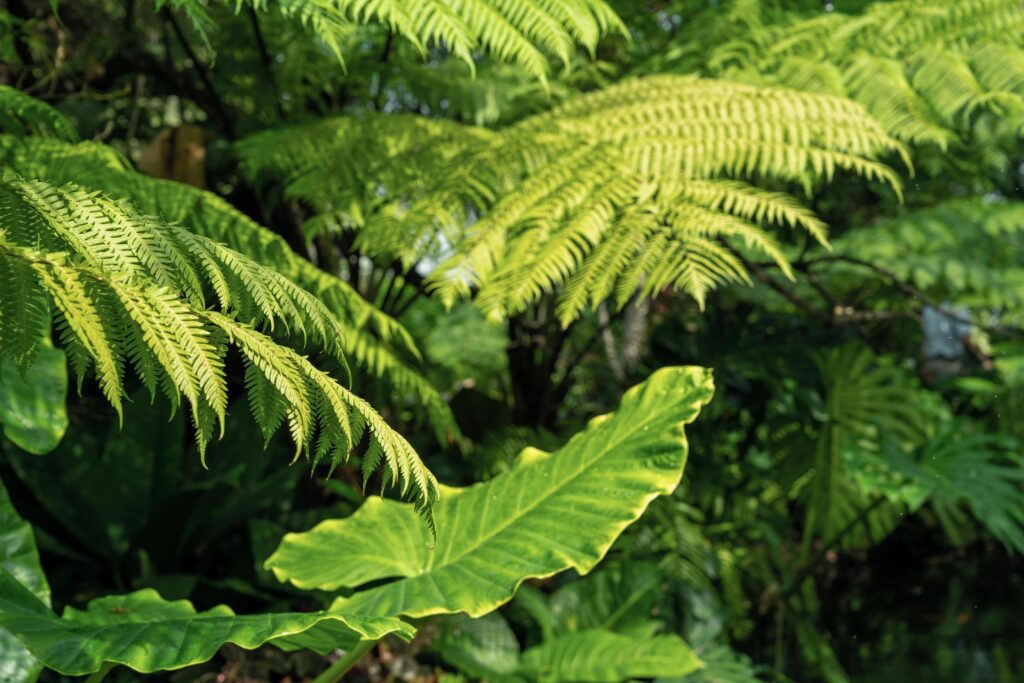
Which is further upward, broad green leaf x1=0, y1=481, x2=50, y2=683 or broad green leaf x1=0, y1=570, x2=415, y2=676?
broad green leaf x1=0, y1=570, x2=415, y2=676

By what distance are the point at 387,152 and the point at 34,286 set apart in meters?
1.11

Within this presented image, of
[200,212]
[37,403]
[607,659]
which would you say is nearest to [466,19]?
[200,212]

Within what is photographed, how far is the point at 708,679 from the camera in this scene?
2.12 metres

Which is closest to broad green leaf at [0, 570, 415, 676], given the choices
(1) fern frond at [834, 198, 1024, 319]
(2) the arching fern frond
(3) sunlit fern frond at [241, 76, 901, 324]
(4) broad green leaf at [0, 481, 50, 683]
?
(4) broad green leaf at [0, 481, 50, 683]

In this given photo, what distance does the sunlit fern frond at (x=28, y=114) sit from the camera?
1.42 m

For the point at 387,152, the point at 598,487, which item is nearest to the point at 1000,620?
the point at 598,487

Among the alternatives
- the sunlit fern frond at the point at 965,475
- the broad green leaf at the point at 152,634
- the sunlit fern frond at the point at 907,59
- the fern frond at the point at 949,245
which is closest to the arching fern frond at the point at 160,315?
the broad green leaf at the point at 152,634

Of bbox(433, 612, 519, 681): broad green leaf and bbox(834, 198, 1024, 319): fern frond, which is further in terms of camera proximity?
bbox(834, 198, 1024, 319): fern frond

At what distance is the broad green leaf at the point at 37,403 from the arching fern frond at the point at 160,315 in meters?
0.69

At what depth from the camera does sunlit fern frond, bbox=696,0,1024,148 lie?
176 centimetres

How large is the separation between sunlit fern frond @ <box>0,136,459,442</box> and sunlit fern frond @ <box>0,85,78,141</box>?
4 cm

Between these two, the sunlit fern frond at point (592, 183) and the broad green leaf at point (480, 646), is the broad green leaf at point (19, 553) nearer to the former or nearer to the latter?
the sunlit fern frond at point (592, 183)

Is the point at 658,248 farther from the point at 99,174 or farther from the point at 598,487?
the point at 99,174

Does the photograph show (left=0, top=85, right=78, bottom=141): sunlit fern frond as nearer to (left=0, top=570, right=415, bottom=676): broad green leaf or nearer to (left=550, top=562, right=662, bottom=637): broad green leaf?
(left=0, top=570, right=415, bottom=676): broad green leaf
